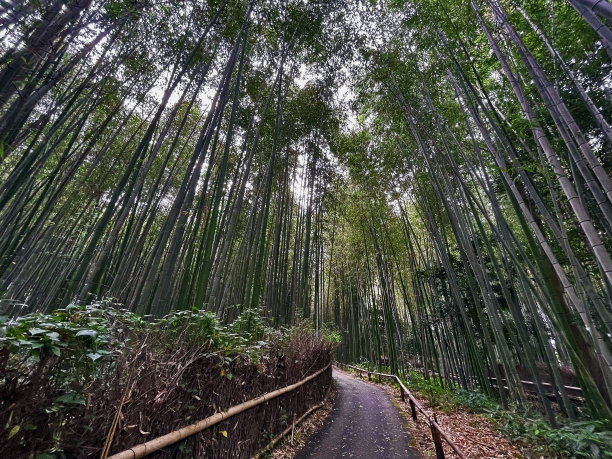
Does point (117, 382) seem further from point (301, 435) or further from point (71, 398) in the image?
point (301, 435)

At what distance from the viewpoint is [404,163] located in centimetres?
618

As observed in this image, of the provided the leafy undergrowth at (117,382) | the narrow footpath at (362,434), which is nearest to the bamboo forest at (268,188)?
the leafy undergrowth at (117,382)

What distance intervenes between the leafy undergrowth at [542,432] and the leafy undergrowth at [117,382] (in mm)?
2738

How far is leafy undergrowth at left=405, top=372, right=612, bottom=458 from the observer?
7.37 feet

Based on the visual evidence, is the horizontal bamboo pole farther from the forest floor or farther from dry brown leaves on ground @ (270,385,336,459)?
the forest floor

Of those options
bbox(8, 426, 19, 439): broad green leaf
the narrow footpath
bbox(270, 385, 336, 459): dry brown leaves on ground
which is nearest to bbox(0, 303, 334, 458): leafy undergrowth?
bbox(8, 426, 19, 439): broad green leaf

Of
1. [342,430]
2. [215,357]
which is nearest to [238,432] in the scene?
[215,357]

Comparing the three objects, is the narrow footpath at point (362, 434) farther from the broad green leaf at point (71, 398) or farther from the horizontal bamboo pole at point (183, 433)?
the broad green leaf at point (71, 398)

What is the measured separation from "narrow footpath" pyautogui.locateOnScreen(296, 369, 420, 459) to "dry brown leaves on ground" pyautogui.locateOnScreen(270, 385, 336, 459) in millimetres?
80

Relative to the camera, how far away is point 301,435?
11.4 feet

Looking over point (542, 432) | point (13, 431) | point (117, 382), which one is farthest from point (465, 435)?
point (13, 431)

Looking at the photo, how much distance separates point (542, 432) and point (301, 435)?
2.65 meters

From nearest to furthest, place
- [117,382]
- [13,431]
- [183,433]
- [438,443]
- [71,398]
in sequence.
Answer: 1. [13,431]
2. [71,398]
3. [117,382]
4. [183,433]
5. [438,443]

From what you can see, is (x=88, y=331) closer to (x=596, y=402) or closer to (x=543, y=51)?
(x=596, y=402)
